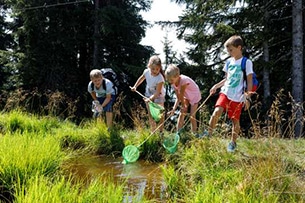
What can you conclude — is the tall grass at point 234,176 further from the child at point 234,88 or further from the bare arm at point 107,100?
the bare arm at point 107,100

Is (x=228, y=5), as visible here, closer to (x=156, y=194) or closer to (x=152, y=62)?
(x=152, y=62)

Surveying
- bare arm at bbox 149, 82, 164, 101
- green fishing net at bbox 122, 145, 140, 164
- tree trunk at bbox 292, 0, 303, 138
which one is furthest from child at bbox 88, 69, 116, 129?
tree trunk at bbox 292, 0, 303, 138

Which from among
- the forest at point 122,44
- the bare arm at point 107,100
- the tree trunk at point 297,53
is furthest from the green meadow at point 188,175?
the forest at point 122,44

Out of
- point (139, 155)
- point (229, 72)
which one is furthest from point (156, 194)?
point (229, 72)

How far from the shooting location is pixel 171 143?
14.3 ft

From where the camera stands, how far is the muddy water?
314 centimetres

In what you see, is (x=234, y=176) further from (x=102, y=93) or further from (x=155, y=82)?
(x=102, y=93)

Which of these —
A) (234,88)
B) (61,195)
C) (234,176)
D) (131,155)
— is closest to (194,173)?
(234,176)

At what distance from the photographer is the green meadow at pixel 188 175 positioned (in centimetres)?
240

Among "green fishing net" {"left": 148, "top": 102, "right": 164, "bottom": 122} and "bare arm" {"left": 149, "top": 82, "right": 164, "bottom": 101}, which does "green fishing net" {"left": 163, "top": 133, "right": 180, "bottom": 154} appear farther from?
"bare arm" {"left": 149, "top": 82, "right": 164, "bottom": 101}

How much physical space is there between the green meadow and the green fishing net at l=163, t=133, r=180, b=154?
9cm

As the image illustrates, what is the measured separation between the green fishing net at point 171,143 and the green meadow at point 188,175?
90 millimetres

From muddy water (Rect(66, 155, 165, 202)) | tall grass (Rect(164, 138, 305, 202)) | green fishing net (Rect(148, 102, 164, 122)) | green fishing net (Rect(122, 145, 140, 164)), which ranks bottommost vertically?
muddy water (Rect(66, 155, 165, 202))

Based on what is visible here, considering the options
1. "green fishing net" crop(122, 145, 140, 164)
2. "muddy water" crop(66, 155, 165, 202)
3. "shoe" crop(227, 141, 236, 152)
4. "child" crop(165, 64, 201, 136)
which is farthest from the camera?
"child" crop(165, 64, 201, 136)
